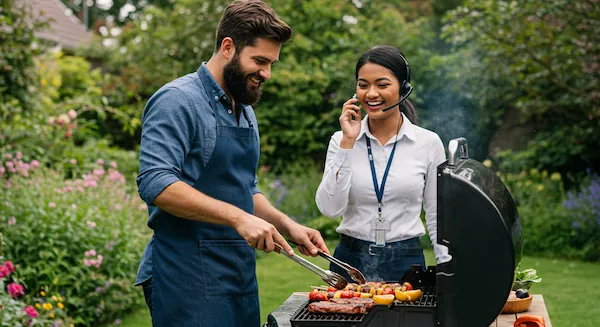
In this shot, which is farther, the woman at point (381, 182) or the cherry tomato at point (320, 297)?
the woman at point (381, 182)

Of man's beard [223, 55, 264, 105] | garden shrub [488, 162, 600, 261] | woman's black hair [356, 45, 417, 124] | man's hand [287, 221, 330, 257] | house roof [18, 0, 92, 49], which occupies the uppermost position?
woman's black hair [356, 45, 417, 124]

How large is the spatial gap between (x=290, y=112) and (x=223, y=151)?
8423 millimetres

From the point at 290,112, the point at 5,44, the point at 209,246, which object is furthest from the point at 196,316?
the point at 290,112

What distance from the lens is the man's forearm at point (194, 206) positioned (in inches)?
86.1

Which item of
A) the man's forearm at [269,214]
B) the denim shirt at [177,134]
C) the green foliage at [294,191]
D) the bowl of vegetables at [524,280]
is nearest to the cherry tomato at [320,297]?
the man's forearm at [269,214]

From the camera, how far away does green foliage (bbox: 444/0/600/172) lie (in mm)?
7531

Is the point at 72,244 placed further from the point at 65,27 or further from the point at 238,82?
the point at 65,27

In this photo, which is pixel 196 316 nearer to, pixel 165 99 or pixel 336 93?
pixel 165 99

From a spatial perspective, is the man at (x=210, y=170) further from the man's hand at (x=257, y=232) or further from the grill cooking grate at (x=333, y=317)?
the grill cooking grate at (x=333, y=317)

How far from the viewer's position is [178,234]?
2.40 meters

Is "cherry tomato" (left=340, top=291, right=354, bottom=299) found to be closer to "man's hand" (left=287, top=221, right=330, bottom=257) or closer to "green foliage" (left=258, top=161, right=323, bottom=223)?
"man's hand" (left=287, top=221, right=330, bottom=257)

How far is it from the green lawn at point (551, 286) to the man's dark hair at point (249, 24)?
9.47 ft

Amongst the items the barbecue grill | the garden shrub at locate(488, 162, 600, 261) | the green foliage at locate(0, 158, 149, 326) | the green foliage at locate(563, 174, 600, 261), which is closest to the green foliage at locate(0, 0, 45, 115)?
the green foliage at locate(0, 158, 149, 326)

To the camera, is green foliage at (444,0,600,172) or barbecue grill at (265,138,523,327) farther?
green foliage at (444,0,600,172)
